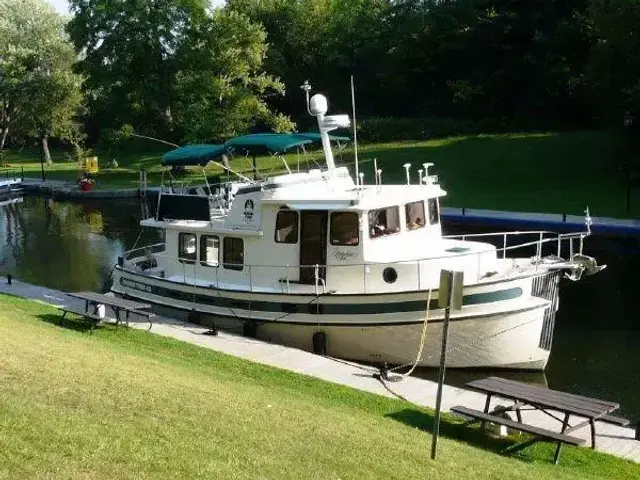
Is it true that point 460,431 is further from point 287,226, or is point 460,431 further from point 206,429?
point 287,226

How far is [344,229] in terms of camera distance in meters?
15.4

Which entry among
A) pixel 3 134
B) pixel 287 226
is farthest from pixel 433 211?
pixel 3 134

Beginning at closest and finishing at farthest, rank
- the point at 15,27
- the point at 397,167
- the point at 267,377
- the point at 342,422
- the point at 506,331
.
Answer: the point at 342,422 < the point at 267,377 < the point at 506,331 < the point at 397,167 < the point at 15,27

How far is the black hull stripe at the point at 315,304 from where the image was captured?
14516mm

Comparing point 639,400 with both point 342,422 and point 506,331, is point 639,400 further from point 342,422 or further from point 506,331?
point 342,422

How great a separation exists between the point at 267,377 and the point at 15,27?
60408mm

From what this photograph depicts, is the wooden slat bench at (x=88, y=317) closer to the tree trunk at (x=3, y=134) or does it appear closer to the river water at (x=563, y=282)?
the river water at (x=563, y=282)

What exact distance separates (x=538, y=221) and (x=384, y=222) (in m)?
13.6

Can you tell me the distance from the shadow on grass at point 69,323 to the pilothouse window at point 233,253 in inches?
119

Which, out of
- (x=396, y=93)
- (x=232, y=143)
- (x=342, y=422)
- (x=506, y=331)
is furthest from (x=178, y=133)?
(x=342, y=422)

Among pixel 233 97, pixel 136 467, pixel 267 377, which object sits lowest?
pixel 267 377

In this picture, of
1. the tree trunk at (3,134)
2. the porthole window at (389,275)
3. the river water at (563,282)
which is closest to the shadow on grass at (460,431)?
the river water at (563,282)

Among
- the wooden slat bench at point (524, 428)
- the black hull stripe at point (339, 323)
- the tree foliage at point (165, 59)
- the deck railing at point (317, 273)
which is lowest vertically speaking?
the wooden slat bench at point (524, 428)

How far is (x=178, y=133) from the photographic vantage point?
52188 mm
